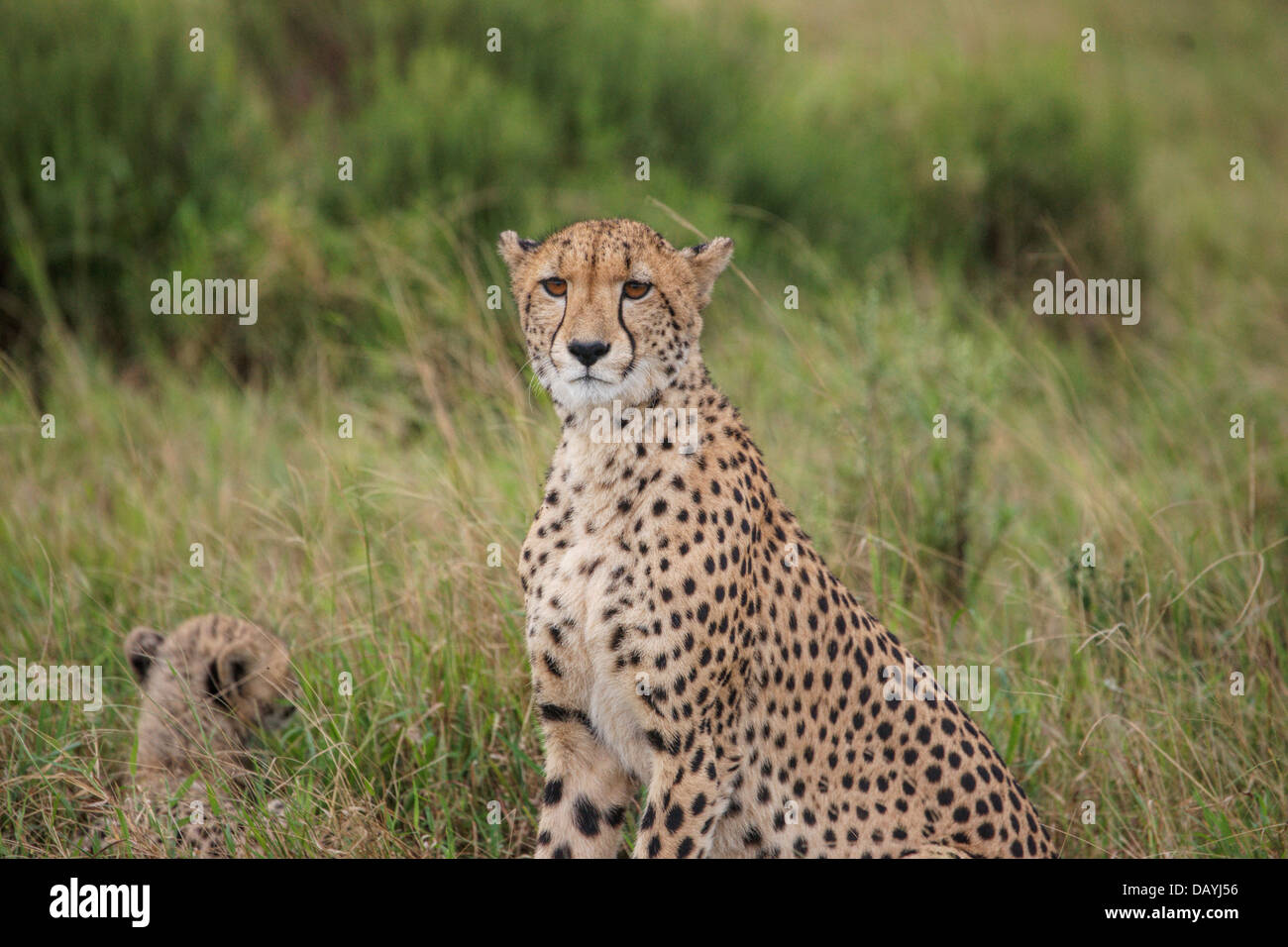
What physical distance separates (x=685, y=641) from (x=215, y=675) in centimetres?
192

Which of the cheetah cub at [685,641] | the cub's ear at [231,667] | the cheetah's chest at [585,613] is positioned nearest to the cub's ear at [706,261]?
the cheetah cub at [685,641]

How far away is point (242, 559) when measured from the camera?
4.89 m

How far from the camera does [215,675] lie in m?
4.18

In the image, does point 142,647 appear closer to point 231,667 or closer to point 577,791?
point 231,667

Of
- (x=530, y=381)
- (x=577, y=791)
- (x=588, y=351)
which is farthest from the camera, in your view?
(x=530, y=381)

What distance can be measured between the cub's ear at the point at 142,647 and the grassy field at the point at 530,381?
13 centimetres

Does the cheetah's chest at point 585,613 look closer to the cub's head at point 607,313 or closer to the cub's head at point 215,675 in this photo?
the cub's head at point 607,313

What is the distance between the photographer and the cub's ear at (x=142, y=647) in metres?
4.13

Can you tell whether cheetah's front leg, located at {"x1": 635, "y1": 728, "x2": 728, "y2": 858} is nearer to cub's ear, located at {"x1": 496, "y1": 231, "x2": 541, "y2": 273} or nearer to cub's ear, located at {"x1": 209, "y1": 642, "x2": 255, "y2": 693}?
cub's ear, located at {"x1": 496, "y1": 231, "x2": 541, "y2": 273}

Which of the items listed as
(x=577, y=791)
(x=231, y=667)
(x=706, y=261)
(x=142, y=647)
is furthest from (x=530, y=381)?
(x=142, y=647)

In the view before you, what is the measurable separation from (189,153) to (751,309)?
364 cm

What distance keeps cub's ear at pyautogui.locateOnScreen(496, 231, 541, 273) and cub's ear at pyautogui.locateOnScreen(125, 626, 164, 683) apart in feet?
5.96

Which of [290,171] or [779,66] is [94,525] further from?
[779,66]

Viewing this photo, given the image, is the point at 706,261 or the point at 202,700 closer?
the point at 706,261
